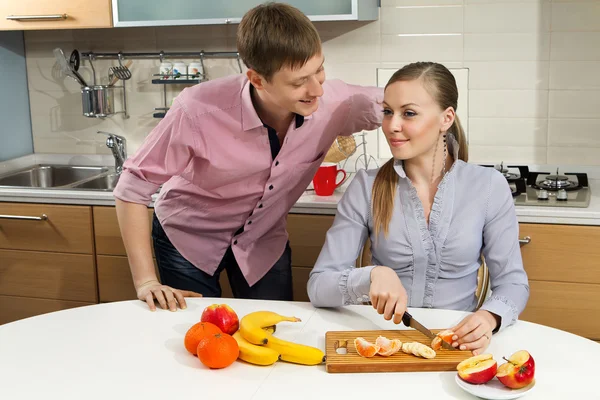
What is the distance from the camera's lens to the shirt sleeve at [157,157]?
199 cm

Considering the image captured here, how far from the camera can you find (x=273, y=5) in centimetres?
186

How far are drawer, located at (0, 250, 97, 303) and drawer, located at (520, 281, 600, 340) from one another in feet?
5.66

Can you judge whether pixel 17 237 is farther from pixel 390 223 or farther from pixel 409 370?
pixel 409 370

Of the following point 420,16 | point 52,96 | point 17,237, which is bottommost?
point 17,237

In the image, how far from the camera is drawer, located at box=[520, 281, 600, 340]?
2.65 metres

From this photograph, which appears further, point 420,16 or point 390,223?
point 420,16

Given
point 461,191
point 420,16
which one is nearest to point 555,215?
point 461,191

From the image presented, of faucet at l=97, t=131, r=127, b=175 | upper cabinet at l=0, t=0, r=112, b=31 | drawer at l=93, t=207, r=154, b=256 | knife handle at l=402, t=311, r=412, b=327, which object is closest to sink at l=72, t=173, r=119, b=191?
faucet at l=97, t=131, r=127, b=175

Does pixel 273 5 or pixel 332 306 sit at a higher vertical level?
pixel 273 5

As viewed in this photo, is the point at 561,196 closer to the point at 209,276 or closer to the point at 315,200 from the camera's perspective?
the point at 315,200

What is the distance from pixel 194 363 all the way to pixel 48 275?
6.08 feet

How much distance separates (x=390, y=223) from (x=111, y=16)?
1.69 m

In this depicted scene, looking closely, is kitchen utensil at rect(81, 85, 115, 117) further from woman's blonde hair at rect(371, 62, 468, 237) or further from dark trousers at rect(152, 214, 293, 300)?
woman's blonde hair at rect(371, 62, 468, 237)

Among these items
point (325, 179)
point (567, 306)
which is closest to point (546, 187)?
point (567, 306)
